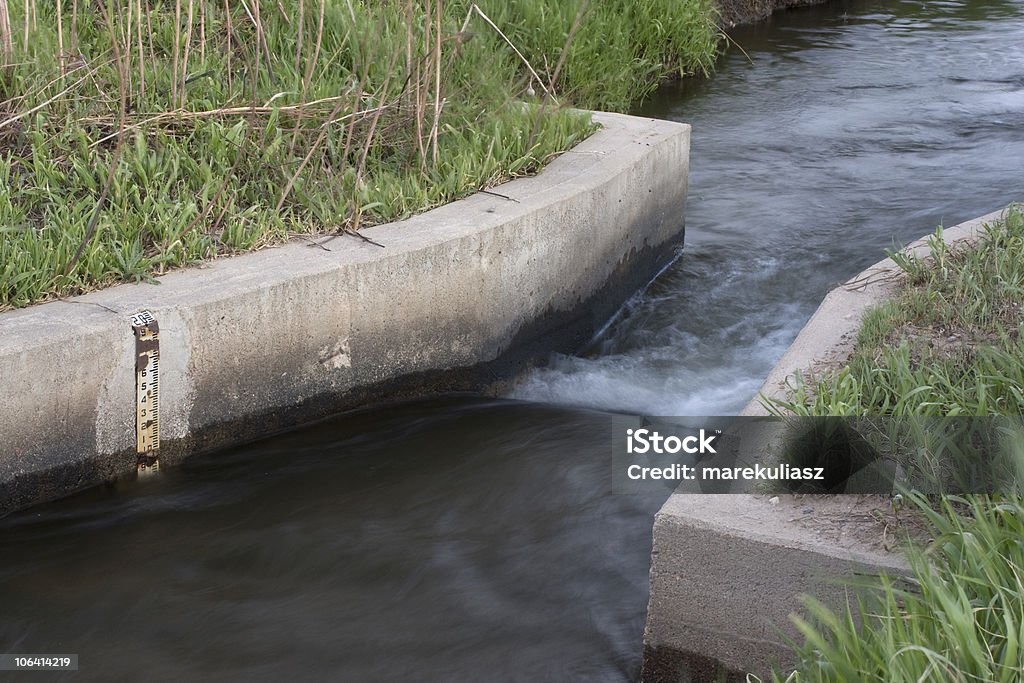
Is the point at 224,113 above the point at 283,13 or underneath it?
underneath

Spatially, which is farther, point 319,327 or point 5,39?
point 5,39

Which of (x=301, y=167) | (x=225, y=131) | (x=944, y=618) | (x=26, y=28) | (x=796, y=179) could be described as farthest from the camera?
(x=796, y=179)

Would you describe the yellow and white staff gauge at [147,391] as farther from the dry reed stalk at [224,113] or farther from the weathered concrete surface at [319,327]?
the dry reed stalk at [224,113]

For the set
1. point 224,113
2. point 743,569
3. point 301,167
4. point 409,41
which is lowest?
point 743,569

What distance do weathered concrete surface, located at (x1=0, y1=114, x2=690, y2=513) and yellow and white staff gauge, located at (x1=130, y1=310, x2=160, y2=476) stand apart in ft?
0.08

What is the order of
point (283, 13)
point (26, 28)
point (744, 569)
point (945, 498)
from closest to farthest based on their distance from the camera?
point (945, 498)
point (744, 569)
point (26, 28)
point (283, 13)

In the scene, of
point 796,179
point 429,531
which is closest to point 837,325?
point 429,531

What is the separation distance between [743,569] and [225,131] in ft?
8.93

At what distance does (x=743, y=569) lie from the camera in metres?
2.31

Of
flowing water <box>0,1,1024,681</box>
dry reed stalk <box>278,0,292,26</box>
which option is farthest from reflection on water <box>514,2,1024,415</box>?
dry reed stalk <box>278,0,292,26</box>

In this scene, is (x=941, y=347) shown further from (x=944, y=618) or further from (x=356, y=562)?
(x=356, y=562)

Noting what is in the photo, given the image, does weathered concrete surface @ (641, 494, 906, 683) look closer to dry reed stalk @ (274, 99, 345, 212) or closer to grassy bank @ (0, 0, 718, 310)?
grassy bank @ (0, 0, 718, 310)

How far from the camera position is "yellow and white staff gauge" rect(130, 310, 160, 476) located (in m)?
3.18

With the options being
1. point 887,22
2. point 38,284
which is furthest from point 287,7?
point 887,22
